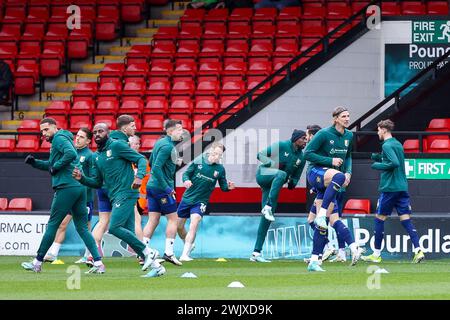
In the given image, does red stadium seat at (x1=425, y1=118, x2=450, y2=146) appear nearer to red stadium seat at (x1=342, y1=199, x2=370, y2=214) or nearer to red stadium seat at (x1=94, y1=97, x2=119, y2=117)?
red stadium seat at (x1=342, y1=199, x2=370, y2=214)

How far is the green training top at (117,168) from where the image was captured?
1636 cm

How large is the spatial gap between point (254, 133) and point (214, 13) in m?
6.45

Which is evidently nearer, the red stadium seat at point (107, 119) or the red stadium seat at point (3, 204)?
the red stadium seat at point (3, 204)

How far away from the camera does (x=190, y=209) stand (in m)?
20.4

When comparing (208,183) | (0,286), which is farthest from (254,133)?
(0,286)

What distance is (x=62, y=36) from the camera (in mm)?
30672

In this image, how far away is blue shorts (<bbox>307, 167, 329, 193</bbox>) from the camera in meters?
17.5

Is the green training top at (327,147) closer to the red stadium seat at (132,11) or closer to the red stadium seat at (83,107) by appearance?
the red stadium seat at (83,107)

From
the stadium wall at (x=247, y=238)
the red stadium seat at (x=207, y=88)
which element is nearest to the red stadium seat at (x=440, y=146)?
the stadium wall at (x=247, y=238)

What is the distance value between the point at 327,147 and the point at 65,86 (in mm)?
13296

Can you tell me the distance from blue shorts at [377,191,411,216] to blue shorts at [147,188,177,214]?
328 centimetres

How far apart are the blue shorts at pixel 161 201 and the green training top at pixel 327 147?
8.32ft

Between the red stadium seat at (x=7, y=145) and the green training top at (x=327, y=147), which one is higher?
the green training top at (x=327, y=147)
